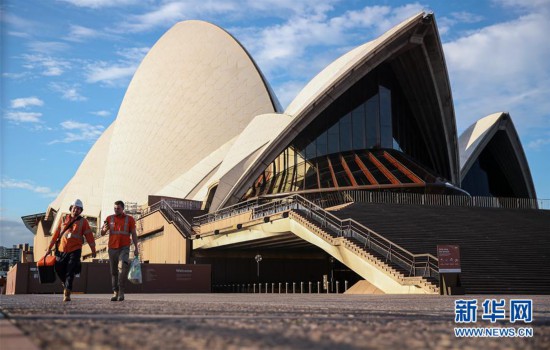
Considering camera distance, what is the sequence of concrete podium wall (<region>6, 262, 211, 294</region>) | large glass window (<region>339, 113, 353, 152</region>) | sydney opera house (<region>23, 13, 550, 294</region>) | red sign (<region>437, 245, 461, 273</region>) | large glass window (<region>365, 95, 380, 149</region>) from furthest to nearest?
large glass window (<region>365, 95, 380, 149</region>), large glass window (<region>339, 113, 353, 152</region>), sydney opera house (<region>23, 13, 550, 294</region>), concrete podium wall (<region>6, 262, 211, 294</region>), red sign (<region>437, 245, 461, 273</region>)

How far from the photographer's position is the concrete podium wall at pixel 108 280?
861 inches

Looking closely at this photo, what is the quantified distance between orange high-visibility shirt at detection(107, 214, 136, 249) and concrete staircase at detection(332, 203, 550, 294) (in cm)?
1059

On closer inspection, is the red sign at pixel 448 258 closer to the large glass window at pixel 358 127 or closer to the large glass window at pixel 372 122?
the large glass window at pixel 358 127

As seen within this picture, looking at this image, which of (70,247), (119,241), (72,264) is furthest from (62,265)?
(119,241)

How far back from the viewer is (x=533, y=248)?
22906 mm

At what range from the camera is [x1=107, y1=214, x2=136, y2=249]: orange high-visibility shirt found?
396 inches

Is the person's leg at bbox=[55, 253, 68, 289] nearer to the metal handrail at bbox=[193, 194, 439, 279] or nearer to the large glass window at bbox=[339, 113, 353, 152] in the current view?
the metal handrail at bbox=[193, 194, 439, 279]

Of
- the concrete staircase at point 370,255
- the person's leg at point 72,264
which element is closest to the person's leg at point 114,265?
the person's leg at point 72,264

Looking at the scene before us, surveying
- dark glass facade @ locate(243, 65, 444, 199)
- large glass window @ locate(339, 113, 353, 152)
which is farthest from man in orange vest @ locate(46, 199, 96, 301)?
large glass window @ locate(339, 113, 353, 152)

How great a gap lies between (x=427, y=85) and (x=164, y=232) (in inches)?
744

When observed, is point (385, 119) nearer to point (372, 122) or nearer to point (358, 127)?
point (372, 122)

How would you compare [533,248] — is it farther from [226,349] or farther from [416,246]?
[226,349]

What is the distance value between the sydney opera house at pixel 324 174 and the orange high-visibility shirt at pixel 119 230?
30.9ft

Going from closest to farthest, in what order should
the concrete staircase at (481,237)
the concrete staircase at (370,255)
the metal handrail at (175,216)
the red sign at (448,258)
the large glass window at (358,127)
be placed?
the red sign at (448,258)
the concrete staircase at (370,255)
the concrete staircase at (481,237)
the metal handrail at (175,216)
the large glass window at (358,127)
